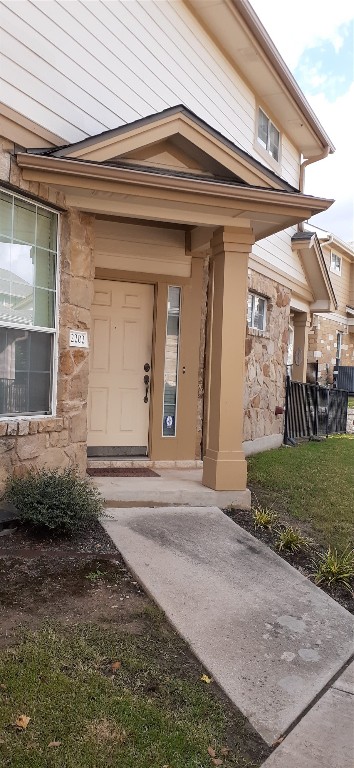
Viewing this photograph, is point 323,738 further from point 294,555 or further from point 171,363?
point 171,363

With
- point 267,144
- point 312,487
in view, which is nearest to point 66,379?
point 312,487

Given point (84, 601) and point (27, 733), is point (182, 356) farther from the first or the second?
point (27, 733)

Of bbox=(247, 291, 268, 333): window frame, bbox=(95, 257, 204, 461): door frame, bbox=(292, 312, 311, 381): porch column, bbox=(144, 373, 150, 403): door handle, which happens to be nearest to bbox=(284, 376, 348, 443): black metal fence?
bbox=(292, 312, 311, 381): porch column

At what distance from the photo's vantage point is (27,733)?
2.39 m

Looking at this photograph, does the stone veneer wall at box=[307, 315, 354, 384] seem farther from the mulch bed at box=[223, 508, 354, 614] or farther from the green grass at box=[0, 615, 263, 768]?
the green grass at box=[0, 615, 263, 768]

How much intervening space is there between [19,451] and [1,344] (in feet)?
3.04

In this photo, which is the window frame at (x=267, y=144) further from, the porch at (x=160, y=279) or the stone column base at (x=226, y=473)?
the stone column base at (x=226, y=473)

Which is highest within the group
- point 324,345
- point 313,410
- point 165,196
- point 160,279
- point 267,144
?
point 267,144

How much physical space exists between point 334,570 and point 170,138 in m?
4.22

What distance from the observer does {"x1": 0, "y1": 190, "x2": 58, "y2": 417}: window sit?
16.0 ft

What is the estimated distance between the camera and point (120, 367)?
23.4 feet

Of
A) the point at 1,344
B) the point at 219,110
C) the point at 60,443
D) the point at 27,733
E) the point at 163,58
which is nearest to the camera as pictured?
the point at 27,733

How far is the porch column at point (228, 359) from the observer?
600 cm

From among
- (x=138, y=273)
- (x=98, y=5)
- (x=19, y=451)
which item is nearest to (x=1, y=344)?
(x=19, y=451)
